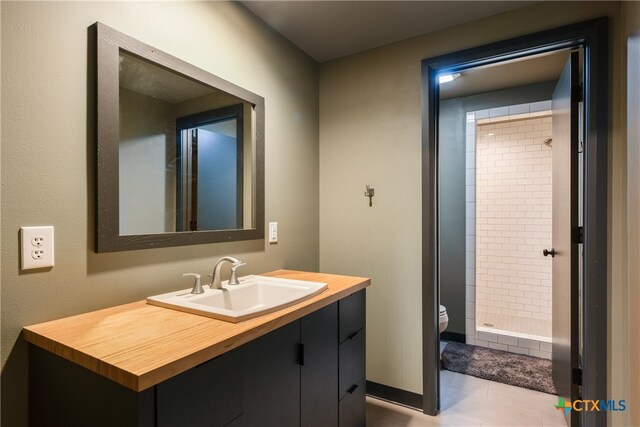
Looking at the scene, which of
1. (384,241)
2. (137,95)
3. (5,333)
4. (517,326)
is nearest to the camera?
(5,333)

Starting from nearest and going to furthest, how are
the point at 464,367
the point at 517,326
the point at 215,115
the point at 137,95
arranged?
the point at 137,95 < the point at 215,115 < the point at 464,367 < the point at 517,326

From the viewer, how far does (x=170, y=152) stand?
1381 mm

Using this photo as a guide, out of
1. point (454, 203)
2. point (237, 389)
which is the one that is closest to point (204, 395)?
point (237, 389)

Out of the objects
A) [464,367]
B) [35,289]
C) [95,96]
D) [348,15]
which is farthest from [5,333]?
[464,367]

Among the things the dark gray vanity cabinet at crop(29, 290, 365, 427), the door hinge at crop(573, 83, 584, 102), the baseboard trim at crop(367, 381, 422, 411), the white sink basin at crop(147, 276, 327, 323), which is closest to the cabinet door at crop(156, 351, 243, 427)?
the dark gray vanity cabinet at crop(29, 290, 365, 427)

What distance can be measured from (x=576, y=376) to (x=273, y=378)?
1654 mm

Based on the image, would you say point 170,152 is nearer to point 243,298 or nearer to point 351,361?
point 243,298

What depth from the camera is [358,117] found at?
7.36 feet

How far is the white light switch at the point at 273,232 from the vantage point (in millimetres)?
1917

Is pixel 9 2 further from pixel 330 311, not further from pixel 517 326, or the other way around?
pixel 517 326

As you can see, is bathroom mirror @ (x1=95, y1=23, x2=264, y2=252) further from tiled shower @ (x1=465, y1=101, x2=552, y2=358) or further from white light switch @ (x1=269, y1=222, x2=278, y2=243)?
tiled shower @ (x1=465, y1=101, x2=552, y2=358)

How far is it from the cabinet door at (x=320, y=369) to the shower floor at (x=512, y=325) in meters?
2.20

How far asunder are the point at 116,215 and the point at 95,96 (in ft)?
1.35

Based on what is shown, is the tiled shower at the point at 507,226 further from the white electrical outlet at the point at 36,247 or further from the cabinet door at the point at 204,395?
the white electrical outlet at the point at 36,247
